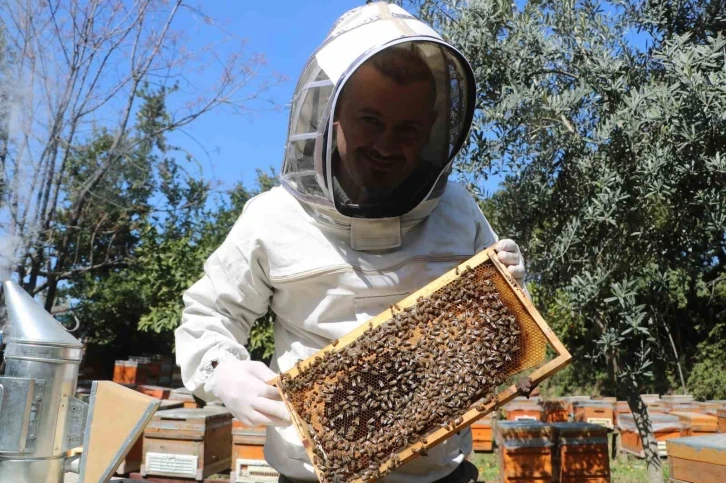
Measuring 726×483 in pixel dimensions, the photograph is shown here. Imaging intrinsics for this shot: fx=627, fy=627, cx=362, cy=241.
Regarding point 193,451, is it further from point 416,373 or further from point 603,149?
point 416,373

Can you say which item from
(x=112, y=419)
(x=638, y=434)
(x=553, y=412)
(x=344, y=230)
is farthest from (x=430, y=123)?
(x=553, y=412)

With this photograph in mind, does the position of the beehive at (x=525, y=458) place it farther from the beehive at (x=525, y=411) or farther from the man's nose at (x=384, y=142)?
the man's nose at (x=384, y=142)

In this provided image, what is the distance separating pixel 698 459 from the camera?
300 cm

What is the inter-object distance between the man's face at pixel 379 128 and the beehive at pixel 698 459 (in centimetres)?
212

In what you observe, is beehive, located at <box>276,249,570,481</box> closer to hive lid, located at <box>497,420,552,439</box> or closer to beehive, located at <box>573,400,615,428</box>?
hive lid, located at <box>497,420,552,439</box>

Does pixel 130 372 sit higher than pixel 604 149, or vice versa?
pixel 604 149

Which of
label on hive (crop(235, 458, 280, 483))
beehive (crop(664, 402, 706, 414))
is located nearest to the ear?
label on hive (crop(235, 458, 280, 483))

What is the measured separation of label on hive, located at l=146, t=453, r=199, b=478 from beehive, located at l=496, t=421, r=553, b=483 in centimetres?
310

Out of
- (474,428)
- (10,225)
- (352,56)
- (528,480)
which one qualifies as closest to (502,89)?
(352,56)

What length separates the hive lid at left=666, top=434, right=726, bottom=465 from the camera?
2.87 m

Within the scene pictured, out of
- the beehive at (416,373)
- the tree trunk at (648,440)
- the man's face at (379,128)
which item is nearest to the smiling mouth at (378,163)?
the man's face at (379,128)

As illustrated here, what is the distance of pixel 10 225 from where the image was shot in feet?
26.2

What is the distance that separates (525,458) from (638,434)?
2.40m

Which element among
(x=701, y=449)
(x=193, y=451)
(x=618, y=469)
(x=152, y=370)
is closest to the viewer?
(x=701, y=449)
